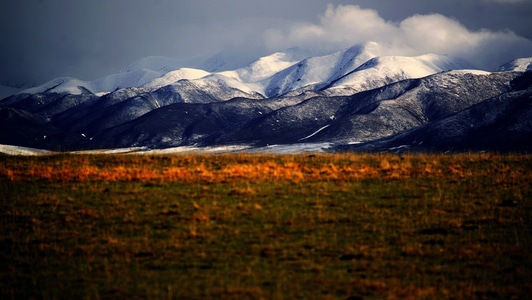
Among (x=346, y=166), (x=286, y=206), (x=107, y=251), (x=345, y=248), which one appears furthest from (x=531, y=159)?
(x=107, y=251)

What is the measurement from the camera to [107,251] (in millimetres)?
23188

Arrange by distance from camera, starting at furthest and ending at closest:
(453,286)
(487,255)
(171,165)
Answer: (171,165)
(487,255)
(453,286)

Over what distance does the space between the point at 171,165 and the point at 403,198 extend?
17.3 metres

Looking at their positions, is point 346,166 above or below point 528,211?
above

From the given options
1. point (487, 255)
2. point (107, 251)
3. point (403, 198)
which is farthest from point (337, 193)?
point (107, 251)

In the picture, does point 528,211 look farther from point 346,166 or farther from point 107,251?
point 107,251

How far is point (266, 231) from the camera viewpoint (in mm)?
25859

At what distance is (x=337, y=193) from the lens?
110 feet

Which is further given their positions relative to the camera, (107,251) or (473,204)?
(473,204)

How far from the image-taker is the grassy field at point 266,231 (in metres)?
19.4

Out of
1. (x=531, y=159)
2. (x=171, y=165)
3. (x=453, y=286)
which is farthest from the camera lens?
(x=531, y=159)

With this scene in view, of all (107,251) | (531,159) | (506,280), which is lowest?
(506,280)

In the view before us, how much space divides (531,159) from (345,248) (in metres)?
28.4

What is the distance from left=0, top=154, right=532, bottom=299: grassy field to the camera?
63.5 feet
